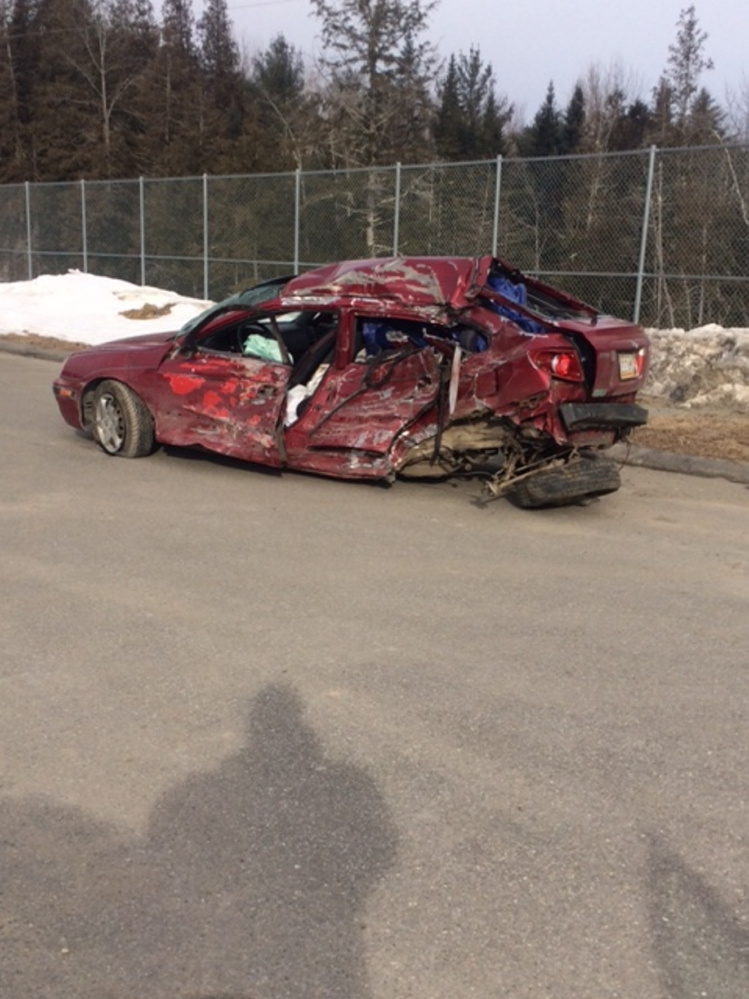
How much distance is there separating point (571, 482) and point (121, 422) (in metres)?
→ 4.00

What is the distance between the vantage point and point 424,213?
16.4m

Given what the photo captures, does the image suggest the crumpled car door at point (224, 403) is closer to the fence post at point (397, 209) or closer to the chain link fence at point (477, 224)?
the chain link fence at point (477, 224)

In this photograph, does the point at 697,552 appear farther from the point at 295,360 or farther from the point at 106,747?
the point at 106,747

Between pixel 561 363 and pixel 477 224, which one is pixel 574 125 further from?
pixel 561 363

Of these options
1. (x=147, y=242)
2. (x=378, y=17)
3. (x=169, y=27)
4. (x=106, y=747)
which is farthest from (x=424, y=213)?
(x=169, y=27)

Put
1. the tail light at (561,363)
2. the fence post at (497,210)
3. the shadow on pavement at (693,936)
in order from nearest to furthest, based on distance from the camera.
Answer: the shadow on pavement at (693,936), the tail light at (561,363), the fence post at (497,210)

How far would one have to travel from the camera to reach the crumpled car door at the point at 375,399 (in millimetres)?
7129

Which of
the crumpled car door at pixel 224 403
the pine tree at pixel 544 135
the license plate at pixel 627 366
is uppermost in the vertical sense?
the pine tree at pixel 544 135

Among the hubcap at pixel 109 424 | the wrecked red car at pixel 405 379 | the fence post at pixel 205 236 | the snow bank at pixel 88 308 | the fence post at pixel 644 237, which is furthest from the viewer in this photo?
the fence post at pixel 205 236

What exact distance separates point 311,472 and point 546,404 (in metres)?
2.12

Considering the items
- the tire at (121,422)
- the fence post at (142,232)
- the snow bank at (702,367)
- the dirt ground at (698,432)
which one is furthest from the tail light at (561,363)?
the fence post at (142,232)

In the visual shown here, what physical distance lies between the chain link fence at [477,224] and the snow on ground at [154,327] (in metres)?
0.88

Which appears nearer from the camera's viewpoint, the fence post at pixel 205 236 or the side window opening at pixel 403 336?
the side window opening at pixel 403 336

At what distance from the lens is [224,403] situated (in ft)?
25.6
